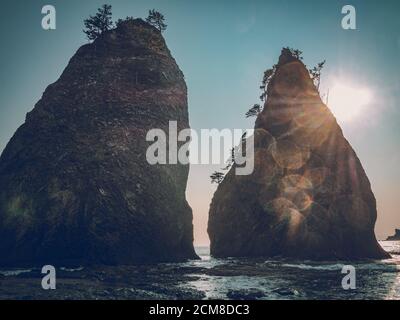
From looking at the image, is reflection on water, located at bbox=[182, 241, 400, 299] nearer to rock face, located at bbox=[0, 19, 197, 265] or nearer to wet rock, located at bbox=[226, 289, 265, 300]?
wet rock, located at bbox=[226, 289, 265, 300]

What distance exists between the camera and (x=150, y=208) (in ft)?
173

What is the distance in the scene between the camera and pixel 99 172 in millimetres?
51125

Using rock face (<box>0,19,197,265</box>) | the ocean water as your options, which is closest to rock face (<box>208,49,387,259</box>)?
rock face (<box>0,19,197,265</box>)

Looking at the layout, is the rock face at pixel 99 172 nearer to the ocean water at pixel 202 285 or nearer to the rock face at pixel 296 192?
the rock face at pixel 296 192

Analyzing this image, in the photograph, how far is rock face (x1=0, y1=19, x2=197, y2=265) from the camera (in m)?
48.4

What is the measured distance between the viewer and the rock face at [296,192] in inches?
2368

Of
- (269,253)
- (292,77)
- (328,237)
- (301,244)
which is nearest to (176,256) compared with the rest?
(269,253)

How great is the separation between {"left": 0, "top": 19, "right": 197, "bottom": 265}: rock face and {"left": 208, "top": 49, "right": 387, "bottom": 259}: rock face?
9.97 meters

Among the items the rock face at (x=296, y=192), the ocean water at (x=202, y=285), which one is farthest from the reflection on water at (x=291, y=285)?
the rock face at (x=296, y=192)

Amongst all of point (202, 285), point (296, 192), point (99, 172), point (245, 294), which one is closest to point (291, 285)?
point (245, 294)

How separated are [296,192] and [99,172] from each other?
33.1 metres

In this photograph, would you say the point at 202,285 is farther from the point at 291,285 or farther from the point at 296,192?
the point at 296,192

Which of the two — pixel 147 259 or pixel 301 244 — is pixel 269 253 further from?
pixel 147 259
